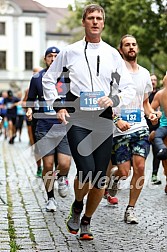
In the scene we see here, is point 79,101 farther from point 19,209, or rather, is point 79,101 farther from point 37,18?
point 37,18

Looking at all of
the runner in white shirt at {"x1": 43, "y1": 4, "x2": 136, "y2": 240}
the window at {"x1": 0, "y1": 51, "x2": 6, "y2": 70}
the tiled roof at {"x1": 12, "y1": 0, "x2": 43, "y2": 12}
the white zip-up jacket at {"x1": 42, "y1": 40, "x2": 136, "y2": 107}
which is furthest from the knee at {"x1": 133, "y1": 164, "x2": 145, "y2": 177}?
the tiled roof at {"x1": 12, "y1": 0, "x2": 43, "y2": 12}

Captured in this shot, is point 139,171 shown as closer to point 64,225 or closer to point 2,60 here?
point 64,225

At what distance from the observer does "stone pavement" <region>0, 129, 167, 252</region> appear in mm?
5637

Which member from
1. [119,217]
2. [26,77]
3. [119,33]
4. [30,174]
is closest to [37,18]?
[26,77]

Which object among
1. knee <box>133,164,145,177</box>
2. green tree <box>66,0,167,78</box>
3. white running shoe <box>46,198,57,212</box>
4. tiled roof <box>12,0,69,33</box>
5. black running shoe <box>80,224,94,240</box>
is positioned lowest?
white running shoe <box>46,198,57,212</box>

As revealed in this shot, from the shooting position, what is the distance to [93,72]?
5.80 metres

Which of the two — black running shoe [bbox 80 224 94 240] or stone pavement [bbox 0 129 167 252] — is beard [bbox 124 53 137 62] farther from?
→ black running shoe [bbox 80 224 94 240]

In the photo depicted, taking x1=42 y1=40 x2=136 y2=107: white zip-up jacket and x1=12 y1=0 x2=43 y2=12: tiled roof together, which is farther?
x1=12 y1=0 x2=43 y2=12: tiled roof

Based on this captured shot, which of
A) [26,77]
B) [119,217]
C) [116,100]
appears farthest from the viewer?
[26,77]

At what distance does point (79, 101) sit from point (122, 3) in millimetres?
22336

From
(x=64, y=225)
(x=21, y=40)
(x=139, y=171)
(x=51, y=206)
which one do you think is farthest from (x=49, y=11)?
(x=64, y=225)

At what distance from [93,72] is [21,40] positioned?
68.0 m

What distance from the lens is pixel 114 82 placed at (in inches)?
235

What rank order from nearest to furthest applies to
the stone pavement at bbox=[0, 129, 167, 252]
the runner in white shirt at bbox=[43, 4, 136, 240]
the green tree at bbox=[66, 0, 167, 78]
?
the stone pavement at bbox=[0, 129, 167, 252] < the runner in white shirt at bbox=[43, 4, 136, 240] < the green tree at bbox=[66, 0, 167, 78]
